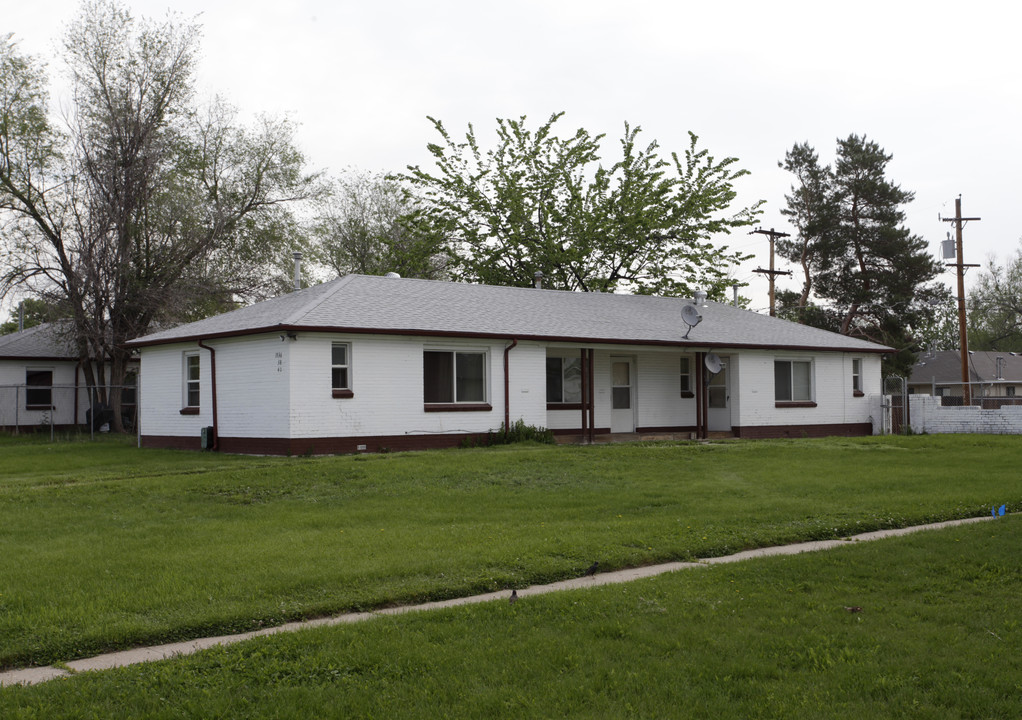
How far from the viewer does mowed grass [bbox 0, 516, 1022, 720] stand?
4.86m

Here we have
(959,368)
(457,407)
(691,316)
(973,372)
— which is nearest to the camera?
(457,407)

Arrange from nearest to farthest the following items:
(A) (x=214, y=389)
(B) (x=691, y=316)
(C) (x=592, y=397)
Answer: (A) (x=214, y=389) < (C) (x=592, y=397) < (B) (x=691, y=316)

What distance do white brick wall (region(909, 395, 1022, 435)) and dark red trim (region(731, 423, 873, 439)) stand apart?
146 centimetres

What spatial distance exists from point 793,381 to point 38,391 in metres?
24.5

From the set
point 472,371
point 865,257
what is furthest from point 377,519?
point 865,257

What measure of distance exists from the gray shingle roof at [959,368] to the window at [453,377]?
44.6 m

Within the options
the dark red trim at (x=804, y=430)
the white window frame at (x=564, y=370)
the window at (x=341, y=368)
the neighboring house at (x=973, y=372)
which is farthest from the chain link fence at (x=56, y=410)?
the neighboring house at (x=973, y=372)

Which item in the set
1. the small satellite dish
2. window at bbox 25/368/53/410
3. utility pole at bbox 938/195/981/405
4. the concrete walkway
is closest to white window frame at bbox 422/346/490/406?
the small satellite dish

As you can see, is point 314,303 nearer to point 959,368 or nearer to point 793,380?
point 793,380

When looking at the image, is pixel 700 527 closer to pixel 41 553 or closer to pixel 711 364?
→ pixel 41 553

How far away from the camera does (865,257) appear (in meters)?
51.2

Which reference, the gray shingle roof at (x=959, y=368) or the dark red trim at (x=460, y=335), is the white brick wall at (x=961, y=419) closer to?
the dark red trim at (x=460, y=335)

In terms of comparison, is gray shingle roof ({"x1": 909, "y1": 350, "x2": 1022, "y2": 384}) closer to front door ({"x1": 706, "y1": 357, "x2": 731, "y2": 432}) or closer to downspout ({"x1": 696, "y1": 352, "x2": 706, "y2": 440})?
front door ({"x1": 706, "y1": 357, "x2": 731, "y2": 432})

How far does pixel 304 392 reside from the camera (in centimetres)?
1906
